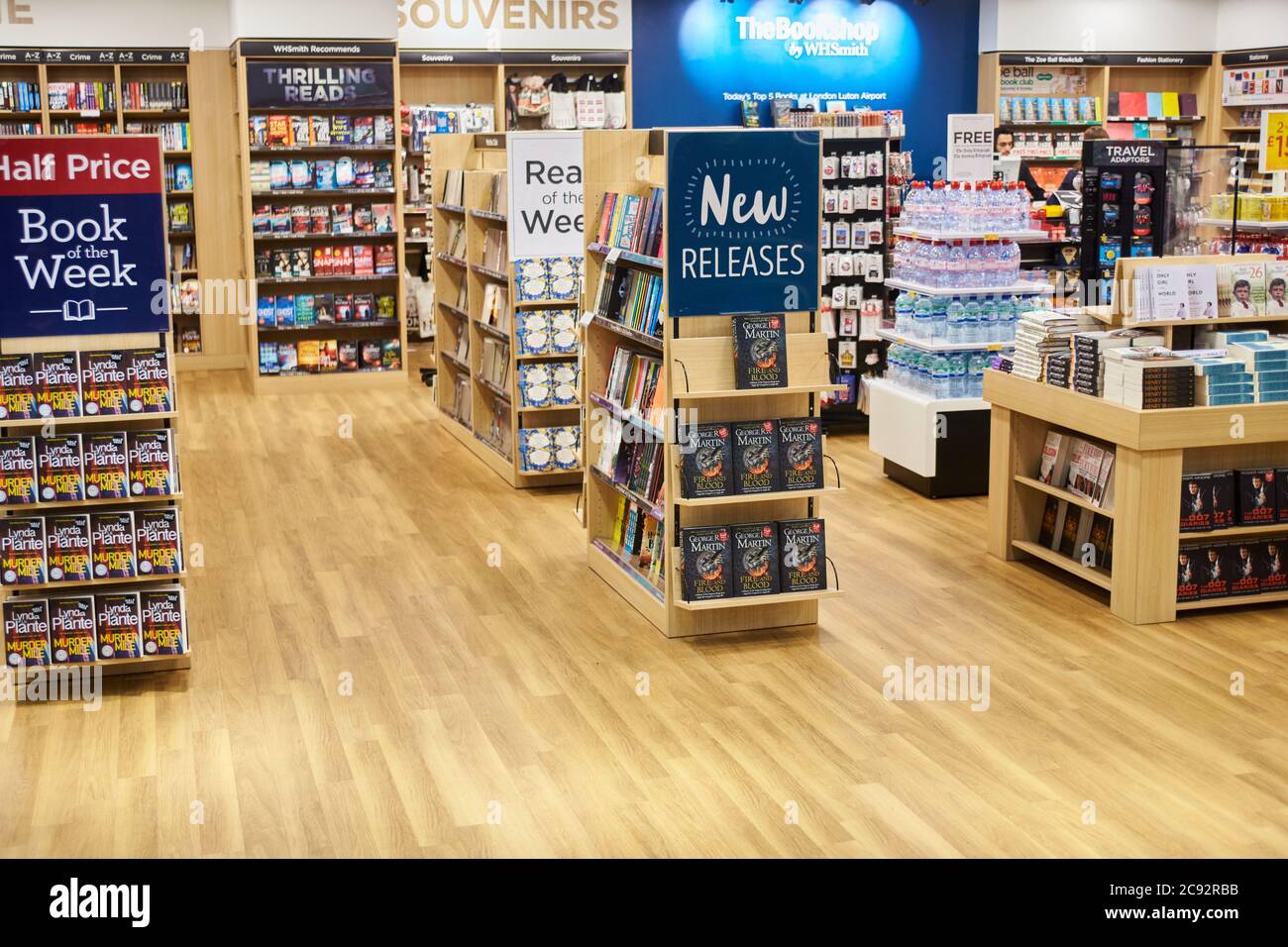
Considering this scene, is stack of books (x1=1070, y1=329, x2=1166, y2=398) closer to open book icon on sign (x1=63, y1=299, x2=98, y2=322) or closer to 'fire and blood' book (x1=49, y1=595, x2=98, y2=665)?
open book icon on sign (x1=63, y1=299, x2=98, y2=322)

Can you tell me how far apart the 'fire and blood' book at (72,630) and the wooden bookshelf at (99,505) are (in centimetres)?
3

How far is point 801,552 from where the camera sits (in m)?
5.96

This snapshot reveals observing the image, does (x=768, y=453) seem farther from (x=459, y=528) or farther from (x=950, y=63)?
(x=950, y=63)

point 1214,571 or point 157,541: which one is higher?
point 157,541

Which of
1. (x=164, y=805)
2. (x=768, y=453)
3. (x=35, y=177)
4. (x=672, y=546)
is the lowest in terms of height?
(x=164, y=805)

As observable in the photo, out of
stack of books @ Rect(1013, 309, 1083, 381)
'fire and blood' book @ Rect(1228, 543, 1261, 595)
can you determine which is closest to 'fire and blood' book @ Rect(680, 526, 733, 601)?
stack of books @ Rect(1013, 309, 1083, 381)

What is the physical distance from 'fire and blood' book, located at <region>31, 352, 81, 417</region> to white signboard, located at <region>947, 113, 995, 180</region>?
540 cm

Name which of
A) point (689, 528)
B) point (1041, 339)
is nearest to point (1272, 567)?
point (1041, 339)

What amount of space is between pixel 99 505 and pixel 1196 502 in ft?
14.5

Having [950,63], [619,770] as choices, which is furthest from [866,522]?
[950,63]

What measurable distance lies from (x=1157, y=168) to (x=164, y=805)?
6.79 meters

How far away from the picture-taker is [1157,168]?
8.69 metres

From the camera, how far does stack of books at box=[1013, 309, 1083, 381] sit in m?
6.68

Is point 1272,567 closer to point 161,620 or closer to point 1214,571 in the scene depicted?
point 1214,571
